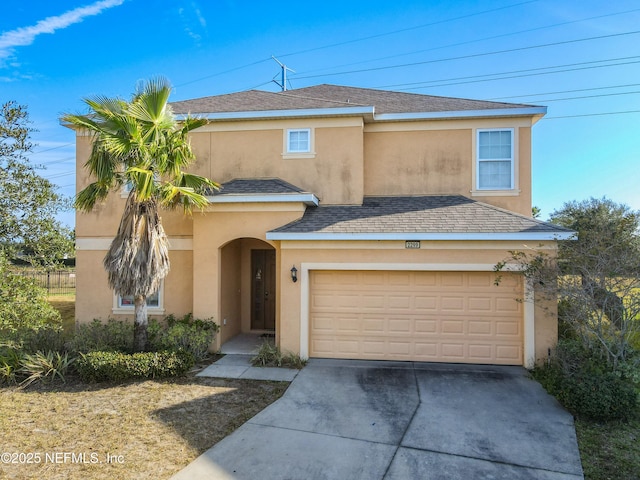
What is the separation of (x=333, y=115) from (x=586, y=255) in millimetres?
7443

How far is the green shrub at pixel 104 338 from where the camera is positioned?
850cm

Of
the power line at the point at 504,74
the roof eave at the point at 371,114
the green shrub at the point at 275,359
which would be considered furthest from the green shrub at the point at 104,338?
the power line at the point at 504,74

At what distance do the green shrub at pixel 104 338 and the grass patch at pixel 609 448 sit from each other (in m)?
9.04

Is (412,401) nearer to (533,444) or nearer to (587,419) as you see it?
(533,444)

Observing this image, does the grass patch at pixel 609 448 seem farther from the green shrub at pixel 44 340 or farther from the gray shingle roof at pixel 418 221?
the green shrub at pixel 44 340

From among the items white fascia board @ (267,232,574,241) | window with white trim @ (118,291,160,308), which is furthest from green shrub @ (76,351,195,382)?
white fascia board @ (267,232,574,241)

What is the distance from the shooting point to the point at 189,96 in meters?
13.4

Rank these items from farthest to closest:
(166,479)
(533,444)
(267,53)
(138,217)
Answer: (267,53)
(138,217)
(533,444)
(166,479)

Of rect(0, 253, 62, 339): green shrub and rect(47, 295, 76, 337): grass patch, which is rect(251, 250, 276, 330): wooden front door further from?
rect(0, 253, 62, 339): green shrub

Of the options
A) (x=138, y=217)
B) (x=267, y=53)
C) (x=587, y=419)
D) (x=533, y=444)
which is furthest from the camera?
(x=267, y=53)

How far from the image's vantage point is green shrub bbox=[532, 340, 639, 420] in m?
5.82

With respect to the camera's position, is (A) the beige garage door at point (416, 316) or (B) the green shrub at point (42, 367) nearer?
(B) the green shrub at point (42, 367)

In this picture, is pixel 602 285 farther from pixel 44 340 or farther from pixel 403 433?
pixel 44 340

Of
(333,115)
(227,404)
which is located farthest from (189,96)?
(227,404)
